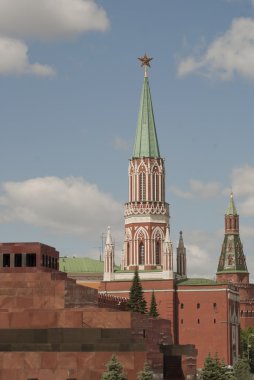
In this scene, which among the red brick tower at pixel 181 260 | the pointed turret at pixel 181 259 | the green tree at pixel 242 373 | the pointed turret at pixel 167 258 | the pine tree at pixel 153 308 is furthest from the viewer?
the pointed turret at pixel 181 259

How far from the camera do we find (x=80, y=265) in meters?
174

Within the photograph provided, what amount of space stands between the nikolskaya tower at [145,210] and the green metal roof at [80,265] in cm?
2089


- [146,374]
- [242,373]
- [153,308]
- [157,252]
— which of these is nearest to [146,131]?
[157,252]

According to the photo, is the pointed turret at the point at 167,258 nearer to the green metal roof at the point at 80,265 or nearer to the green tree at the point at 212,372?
the green metal roof at the point at 80,265

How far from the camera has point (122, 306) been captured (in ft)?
374

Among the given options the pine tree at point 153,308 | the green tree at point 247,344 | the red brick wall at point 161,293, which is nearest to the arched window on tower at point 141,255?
the red brick wall at point 161,293

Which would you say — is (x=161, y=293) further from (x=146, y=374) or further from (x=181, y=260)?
(x=146, y=374)

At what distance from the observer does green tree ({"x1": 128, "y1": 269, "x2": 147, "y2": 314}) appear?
12571 centimetres

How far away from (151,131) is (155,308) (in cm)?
2993

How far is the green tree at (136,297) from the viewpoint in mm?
125706

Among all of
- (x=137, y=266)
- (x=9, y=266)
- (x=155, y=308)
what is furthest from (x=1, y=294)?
(x=137, y=266)

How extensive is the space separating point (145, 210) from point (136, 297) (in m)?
21.4

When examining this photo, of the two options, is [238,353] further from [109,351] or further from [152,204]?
[109,351]

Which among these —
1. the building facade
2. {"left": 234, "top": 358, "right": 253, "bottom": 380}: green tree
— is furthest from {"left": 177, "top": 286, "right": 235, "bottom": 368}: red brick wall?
{"left": 234, "top": 358, "right": 253, "bottom": 380}: green tree
